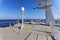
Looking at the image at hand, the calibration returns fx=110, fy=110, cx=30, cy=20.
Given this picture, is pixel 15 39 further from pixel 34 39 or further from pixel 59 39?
pixel 59 39

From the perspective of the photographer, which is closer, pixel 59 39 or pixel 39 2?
pixel 59 39

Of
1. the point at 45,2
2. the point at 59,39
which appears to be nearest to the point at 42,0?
the point at 45,2

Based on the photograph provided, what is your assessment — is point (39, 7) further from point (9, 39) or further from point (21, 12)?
point (9, 39)

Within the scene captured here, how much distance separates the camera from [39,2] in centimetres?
1997

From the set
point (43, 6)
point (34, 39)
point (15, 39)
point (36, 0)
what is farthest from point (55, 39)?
point (36, 0)

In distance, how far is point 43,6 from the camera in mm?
18812

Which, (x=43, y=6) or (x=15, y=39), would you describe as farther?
(x=43, y=6)

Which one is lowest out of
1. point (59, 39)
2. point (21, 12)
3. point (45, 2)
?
point (59, 39)

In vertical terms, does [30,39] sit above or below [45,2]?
below

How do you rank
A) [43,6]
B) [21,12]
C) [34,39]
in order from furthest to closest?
[43,6] → [21,12] → [34,39]

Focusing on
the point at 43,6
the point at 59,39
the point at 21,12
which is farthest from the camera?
the point at 43,6

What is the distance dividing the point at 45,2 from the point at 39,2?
1150mm

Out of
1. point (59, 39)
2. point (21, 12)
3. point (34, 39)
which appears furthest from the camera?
point (21, 12)

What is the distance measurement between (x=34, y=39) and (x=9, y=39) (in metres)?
2.09
